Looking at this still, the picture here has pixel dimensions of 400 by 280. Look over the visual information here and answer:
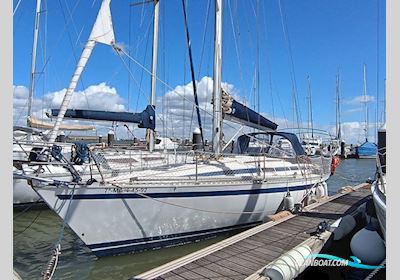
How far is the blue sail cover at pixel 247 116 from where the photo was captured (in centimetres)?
1188

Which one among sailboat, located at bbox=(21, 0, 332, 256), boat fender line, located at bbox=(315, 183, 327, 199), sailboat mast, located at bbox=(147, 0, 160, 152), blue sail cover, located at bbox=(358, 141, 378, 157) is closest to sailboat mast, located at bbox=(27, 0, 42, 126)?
sailboat mast, located at bbox=(147, 0, 160, 152)

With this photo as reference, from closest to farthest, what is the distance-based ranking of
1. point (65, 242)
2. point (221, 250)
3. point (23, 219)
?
point (221, 250) < point (65, 242) < point (23, 219)

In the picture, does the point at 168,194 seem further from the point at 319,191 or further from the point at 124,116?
the point at 319,191

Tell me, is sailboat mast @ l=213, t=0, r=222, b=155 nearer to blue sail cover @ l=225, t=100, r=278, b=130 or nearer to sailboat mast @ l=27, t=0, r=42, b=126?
blue sail cover @ l=225, t=100, r=278, b=130

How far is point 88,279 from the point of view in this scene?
7004 mm

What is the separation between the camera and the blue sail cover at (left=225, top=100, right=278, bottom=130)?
39.0ft

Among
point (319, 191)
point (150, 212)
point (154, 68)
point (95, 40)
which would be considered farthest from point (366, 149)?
point (95, 40)

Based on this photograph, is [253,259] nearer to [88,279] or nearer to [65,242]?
[88,279]

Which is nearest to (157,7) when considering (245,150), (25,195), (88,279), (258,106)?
(258,106)

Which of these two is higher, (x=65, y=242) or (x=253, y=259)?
(x=253, y=259)

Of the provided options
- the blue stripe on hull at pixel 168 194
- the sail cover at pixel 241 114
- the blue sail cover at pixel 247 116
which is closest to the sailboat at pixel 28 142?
the blue stripe on hull at pixel 168 194

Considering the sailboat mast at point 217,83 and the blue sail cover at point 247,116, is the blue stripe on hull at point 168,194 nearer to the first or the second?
the sailboat mast at point 217,83

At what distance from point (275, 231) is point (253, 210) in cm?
185

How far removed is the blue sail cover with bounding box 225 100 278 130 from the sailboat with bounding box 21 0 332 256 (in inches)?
13.7
